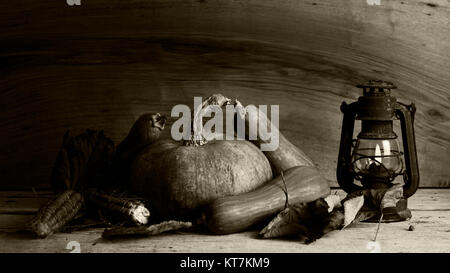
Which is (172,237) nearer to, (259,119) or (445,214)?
(259,119)

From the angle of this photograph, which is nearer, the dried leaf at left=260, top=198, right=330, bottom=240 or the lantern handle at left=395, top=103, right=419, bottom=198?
the dried leaf at left=260, top=198, right=330, bottom=240

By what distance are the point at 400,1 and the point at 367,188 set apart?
66 centimetres

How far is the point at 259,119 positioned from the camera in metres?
1.64

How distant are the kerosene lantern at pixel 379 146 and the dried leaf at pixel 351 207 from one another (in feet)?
0.32

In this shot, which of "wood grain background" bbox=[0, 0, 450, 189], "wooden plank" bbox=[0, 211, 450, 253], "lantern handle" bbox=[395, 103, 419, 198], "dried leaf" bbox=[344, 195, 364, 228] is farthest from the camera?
"wood grain background" bbox=[0, 0, 450, 189]

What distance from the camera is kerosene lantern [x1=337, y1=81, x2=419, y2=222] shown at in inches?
56.9

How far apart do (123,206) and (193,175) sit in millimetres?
181

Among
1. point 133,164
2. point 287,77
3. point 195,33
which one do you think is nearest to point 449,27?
point 287,77

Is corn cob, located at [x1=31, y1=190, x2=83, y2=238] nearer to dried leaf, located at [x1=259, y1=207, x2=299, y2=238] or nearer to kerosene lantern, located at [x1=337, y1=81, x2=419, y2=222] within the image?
dried leaf, located at [x1=259, y1=207, x2=299, y2=238]

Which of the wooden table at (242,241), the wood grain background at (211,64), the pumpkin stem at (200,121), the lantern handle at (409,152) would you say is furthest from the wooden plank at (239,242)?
the wood grain background at (211,64)

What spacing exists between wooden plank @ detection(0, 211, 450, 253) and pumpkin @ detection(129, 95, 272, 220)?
9 centimetres

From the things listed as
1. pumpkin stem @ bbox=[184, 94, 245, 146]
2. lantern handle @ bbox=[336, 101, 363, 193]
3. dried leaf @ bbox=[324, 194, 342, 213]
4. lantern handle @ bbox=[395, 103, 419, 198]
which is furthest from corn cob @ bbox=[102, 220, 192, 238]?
lantern handle @ bbox=[395, 103, 419, 198]

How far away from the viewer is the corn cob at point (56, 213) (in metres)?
1.30

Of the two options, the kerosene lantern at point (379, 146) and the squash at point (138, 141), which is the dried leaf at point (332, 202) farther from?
the squash at point (138, 141)
